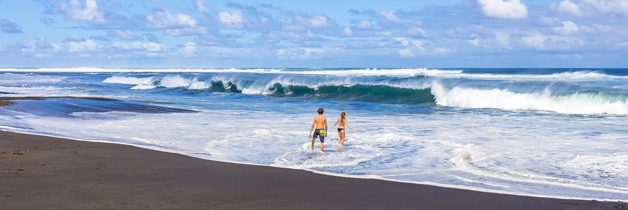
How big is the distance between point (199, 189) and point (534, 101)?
25.0m

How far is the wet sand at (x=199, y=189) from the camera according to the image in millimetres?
6934

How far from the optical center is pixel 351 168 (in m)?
10.4

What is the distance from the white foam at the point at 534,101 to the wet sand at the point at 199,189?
20.0 m

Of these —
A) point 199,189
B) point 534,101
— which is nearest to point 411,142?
point 199,189

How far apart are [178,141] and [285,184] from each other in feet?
20.2

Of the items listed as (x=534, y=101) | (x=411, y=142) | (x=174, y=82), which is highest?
(x=174, y=82)

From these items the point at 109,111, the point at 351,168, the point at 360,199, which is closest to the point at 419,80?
the point at 109,111

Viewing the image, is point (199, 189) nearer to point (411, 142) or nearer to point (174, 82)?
point (411, 142)

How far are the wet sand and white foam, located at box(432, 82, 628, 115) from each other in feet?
65.6

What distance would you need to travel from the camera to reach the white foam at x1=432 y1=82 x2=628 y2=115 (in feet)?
87.7

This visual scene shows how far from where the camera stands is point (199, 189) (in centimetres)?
787

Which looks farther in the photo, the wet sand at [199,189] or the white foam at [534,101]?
the white foam at [534,101]

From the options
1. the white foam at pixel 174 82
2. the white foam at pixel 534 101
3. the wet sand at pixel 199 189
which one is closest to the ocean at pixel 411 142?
the white foam at pixel 534 101

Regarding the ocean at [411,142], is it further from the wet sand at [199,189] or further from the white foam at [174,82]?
the white foam at [174,82]
